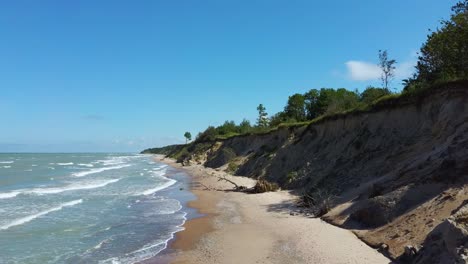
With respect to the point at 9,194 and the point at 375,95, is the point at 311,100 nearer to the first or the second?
the point at 375,95

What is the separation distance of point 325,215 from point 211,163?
167 feet

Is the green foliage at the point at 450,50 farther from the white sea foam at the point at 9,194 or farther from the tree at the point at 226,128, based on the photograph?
the tree at the point at 226,128

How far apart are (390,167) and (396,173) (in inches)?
113

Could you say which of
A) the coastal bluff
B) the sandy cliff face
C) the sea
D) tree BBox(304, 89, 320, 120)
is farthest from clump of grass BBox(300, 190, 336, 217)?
tree BBox(304, 89, 320, 120)

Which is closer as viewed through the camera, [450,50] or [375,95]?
[450,50]

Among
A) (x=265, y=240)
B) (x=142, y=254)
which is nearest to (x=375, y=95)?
(x=265, y=240)

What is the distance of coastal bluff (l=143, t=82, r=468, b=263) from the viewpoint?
40.3 ft

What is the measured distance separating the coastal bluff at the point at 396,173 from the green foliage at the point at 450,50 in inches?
93.7

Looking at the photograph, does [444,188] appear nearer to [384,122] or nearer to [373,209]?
[373,209]

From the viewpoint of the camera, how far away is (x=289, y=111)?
75312 millimetres

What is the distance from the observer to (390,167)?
20406 millimetres

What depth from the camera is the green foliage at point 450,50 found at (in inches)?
878

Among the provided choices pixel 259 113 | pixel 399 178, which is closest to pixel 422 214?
pixel 399 178

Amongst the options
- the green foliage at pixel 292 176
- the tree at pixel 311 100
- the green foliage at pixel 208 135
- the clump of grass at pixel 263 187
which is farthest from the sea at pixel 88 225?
the green foliage at pixel 208 135
